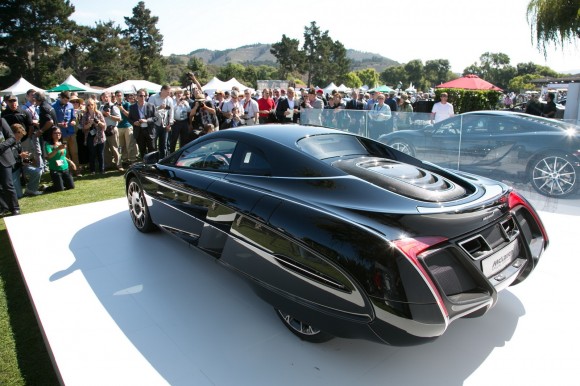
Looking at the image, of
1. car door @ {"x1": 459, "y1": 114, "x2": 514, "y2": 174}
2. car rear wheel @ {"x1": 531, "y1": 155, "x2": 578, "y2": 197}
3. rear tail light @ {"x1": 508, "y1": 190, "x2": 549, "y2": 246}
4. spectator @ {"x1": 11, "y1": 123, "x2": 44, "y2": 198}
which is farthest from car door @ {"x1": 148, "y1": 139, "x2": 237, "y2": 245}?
car rear wheel @ {"x1": 531, "y1": 155, "x2": 578, "y2": 197}

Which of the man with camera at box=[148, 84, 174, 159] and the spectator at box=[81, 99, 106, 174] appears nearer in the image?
the spectator at box=[81, 99, 106, 174]

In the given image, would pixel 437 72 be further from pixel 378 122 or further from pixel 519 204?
pixel 519 204

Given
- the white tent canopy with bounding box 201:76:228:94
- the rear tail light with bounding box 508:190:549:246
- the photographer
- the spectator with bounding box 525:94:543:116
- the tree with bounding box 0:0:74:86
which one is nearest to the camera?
the rear tail light with bounding box 508:190:549:246

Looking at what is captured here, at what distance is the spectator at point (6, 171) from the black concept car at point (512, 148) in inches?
272

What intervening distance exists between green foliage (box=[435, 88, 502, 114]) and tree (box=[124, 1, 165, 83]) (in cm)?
6174

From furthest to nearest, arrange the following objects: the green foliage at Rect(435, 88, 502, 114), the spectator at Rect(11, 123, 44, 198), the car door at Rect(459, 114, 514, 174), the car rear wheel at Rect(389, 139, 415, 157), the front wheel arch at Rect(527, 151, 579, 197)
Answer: the green foliage at Rect(435, 88, 502, 114) → the car rear wheel at Rect(389, 139, 415, 157) → the spectator at Rect(11, 123, 44, 198) → the car door at Rect(459, 114, 514, 174) → the front wheel arch at Rect(527, 151, 579, 197)

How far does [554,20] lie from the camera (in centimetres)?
1484

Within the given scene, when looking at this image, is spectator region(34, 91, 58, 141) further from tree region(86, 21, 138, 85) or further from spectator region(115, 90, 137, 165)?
tree region(86, 21, 138, 85)

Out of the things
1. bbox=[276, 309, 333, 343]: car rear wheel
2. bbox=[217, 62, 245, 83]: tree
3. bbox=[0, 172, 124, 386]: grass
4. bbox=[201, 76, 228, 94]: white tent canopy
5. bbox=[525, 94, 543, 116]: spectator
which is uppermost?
bbox=[217, 62, 245, 83]: tree

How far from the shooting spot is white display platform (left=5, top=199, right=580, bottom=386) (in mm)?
2324

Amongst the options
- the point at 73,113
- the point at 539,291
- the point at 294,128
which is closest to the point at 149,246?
the point at 294,128

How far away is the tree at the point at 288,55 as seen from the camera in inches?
3388

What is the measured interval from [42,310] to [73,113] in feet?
22.4

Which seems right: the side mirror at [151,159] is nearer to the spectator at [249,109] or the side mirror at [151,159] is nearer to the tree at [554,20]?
the spectator at [249,109]
